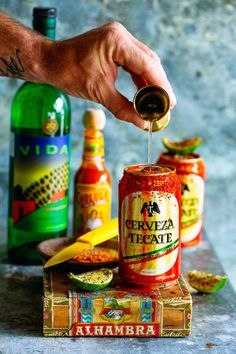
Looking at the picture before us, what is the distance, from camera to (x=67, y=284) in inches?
51.8

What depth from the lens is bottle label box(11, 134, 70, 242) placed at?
158 cm

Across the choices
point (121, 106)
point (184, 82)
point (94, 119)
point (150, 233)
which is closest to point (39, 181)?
point (94, 119)

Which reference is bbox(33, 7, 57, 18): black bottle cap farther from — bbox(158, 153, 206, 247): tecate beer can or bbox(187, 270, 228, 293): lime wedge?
bbox(187, 270, 228, 293): lime wedge

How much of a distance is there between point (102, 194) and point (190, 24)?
61 cm

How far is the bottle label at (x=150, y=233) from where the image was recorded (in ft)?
4.18

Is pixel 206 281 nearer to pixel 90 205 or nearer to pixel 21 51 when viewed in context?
pixel 90 205

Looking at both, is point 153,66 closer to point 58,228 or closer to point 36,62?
point 36,62

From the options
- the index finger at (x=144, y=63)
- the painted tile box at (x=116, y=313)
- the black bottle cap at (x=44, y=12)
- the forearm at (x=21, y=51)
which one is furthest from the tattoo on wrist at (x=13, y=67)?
the painted tile box at (x=116, y=313)

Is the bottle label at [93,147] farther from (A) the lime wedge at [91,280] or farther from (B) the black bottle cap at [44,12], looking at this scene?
(A) the lime wedge at [91,280]

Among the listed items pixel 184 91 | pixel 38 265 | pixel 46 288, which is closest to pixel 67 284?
pixel 46 288

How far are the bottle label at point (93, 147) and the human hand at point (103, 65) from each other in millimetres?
200

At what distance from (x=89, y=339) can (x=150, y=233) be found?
196 mm

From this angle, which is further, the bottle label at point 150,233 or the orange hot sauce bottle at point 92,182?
the orange hot sauce bottle at point 92,182

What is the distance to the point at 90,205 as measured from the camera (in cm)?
164
